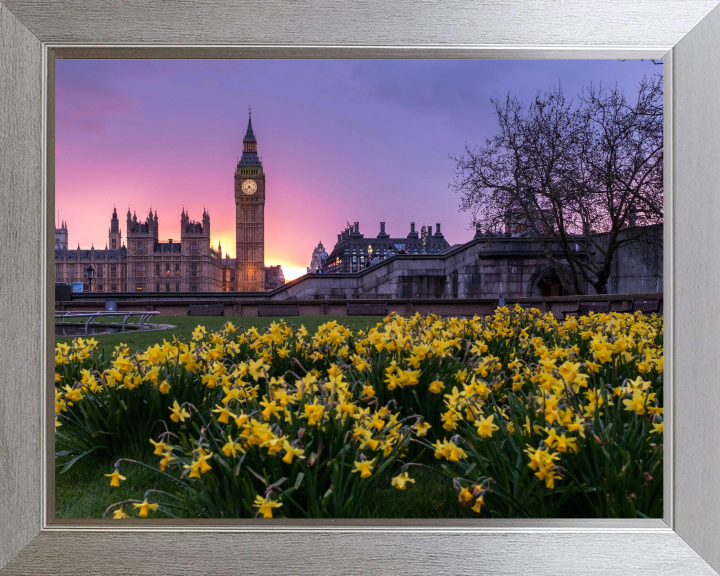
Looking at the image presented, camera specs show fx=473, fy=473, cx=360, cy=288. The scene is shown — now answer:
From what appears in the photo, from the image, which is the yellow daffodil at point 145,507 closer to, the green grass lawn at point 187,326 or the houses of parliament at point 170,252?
the houses of parliament at point 170,252

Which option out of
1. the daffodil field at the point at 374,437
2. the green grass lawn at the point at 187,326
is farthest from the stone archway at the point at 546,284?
the green grass lawn at the point at 187,326

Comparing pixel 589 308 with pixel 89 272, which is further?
pixel 589 308

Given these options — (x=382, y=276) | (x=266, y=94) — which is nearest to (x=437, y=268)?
(x=382, y=276)

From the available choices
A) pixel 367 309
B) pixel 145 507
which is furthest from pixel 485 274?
pixel 145 507

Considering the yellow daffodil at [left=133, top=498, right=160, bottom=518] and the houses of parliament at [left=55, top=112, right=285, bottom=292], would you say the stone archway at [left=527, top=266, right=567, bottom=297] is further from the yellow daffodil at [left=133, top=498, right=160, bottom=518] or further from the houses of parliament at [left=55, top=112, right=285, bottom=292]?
the yellow daffodil at [left=133, top=498, right=160, bottom=518]

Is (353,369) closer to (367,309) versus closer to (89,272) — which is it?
(89,272)

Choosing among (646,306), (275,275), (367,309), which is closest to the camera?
(646,306)

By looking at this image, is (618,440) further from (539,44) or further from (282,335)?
(282,335)

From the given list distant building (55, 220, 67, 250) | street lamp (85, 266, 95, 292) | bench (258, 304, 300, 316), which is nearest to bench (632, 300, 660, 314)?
bench (258, 304, 300, 316)
